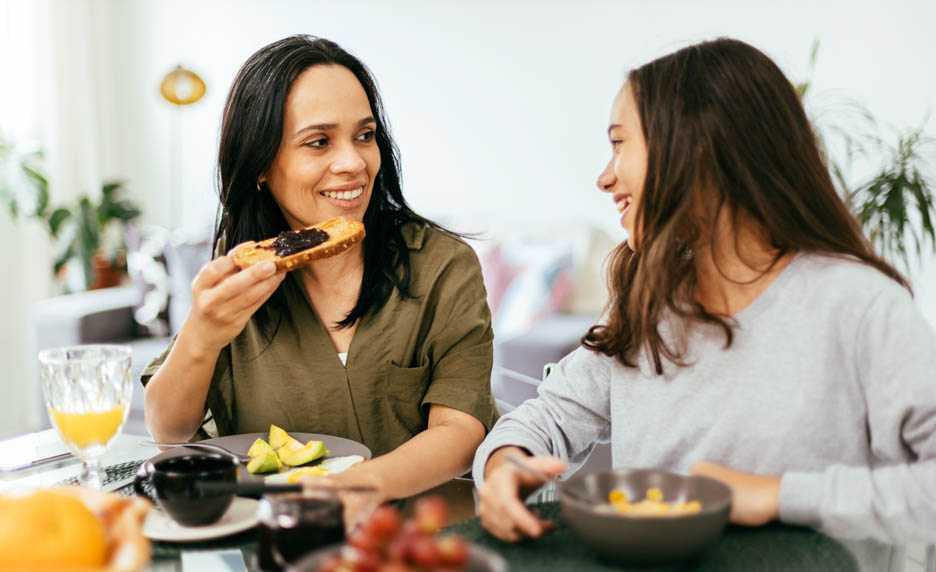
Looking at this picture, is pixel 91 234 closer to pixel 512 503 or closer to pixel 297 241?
pixel 297 241

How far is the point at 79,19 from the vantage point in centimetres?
555

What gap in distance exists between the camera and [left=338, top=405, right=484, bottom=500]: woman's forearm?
4.15 feet

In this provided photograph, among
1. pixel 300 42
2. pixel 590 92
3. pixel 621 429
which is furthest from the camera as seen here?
pixel 590 92

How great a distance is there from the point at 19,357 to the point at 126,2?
246cm

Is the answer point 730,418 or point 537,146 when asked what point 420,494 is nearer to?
point 730,418

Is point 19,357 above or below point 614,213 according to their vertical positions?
below

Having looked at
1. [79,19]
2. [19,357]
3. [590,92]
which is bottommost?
[19,357]

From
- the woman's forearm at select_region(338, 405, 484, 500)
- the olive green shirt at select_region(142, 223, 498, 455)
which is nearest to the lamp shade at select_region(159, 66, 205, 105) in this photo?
the olive green shirt at select_region(142, 223, 498, 455)

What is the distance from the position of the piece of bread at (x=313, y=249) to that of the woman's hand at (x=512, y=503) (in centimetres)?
61

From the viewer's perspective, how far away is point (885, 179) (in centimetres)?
310

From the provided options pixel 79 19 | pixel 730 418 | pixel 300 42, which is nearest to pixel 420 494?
pixel 730 418

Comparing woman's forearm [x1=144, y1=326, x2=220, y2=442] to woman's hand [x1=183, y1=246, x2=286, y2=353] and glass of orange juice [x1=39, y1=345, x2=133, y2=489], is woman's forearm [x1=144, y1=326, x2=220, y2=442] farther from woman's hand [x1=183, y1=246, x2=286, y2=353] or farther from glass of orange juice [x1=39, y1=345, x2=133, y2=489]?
glass of orange juice [x1=39, y1=345, x2=133, y2=489]

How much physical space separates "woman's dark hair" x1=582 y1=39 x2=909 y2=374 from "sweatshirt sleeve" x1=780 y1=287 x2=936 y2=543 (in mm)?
130

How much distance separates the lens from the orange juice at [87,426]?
45.7 inches
